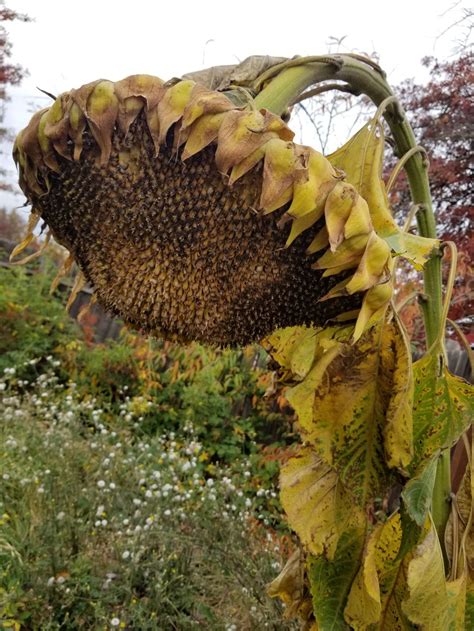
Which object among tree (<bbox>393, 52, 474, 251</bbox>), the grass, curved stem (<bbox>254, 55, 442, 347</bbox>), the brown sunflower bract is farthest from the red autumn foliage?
the brown sunflower bract

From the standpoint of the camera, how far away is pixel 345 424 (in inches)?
33.2

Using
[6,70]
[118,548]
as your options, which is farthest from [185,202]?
[6,70]

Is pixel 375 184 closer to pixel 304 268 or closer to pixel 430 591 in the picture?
pixel 304 268

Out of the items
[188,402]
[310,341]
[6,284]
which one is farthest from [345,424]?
[6,284]

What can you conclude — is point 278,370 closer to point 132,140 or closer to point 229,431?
point 132,140

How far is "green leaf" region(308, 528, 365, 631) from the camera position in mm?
938

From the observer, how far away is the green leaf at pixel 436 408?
87 centimetres

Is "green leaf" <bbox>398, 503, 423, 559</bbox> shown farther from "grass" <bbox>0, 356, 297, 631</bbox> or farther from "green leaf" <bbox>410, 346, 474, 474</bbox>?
"grass" <bbox>0, 356, 297, 631</bbox>

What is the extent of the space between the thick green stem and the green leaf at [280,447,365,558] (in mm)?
165

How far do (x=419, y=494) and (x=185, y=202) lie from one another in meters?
0.50

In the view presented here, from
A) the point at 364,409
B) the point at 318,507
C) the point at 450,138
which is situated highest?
the point at 450,138

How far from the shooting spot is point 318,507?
36.1 inches

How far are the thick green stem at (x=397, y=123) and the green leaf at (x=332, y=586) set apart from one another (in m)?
0.16

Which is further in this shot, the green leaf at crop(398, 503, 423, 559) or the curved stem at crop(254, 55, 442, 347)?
the green leaf at crop(398, 503, 423, 559)
